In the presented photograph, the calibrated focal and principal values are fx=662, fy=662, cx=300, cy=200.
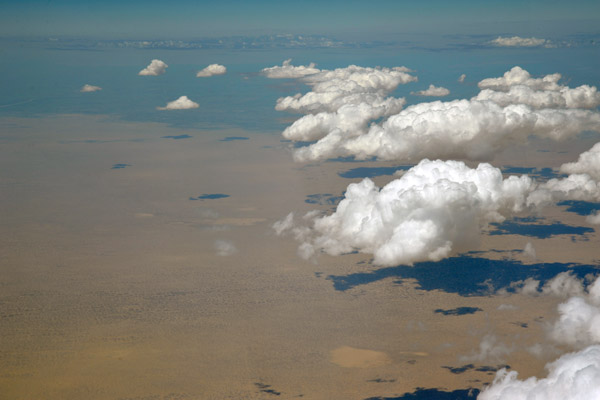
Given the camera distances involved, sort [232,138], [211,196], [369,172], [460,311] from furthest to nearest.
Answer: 1. [232,138]
2. [369,172]
3. [211,196]
4. [460,311]

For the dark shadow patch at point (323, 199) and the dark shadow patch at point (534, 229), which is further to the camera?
the dark shadow patch at point (323, 199)

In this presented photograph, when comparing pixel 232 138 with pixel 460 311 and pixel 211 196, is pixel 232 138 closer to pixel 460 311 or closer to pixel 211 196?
pixel 211 196

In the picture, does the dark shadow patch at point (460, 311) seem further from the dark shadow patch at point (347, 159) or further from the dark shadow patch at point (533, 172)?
the dark shadow patch at point (347, 159)

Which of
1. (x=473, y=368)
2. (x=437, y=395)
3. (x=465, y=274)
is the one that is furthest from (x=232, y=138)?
(x=437, y=395)

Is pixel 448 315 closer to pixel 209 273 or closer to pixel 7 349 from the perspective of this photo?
pixel 209 273

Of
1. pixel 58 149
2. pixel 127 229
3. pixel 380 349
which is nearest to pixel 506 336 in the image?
pixel 380 349

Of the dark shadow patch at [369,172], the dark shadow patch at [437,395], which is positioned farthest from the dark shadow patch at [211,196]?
the dark shadow patch at [437,395]
